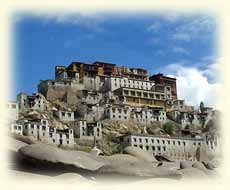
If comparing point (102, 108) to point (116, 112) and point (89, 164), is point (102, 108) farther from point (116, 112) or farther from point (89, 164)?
point (89, 164)

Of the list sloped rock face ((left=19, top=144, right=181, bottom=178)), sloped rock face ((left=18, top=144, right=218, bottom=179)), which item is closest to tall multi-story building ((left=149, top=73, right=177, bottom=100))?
sloped rock face ((left=18, top=144, right=218, bottom=179))

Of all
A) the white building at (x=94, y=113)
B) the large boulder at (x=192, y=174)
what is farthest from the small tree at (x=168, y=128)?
the large boulder at (x=192, y=174)

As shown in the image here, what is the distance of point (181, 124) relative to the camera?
43.2 metres

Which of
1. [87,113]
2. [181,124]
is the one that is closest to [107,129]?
[87,113]

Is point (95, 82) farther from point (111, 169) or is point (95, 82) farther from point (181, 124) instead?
point (111, 169)

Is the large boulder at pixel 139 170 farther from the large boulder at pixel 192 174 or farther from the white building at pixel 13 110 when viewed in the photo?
the white building at pixel 13 110

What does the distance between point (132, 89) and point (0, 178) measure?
1425 inches

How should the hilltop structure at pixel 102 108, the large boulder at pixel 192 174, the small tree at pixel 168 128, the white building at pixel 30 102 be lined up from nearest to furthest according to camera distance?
the large boulder at pixel 192 174 < the hilltop structure at pixel 102 108 < the white building at pixel 30 102 < the small tree at pixel 168 128

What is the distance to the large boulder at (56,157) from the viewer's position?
1052cm

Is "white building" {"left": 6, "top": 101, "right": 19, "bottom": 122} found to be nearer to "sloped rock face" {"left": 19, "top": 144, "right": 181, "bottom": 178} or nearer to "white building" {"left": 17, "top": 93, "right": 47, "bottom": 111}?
"white building" {"left": 17, "top": 93, "right": 47, "bottom": 111}

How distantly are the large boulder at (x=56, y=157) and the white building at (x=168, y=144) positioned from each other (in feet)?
77.0

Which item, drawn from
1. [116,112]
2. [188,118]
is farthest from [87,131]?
[188,118]

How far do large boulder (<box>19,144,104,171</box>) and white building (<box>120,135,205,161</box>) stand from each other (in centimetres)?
2346

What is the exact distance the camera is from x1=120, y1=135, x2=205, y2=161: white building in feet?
115
